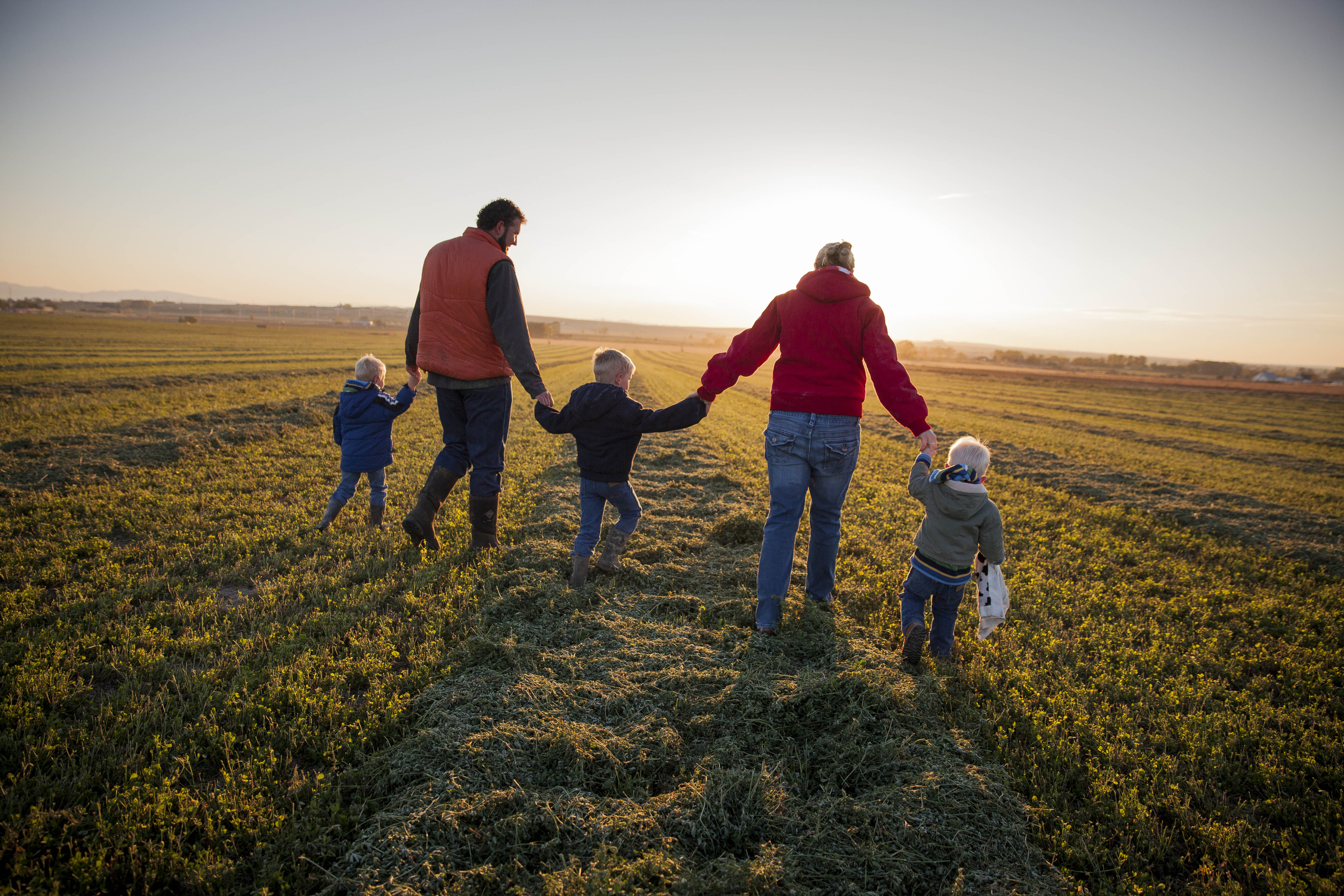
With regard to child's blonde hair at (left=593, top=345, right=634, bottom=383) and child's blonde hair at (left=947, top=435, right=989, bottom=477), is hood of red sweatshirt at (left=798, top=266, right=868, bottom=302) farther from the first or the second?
child's blonde hair at (left=593, top=345, right=634, bottom=383)

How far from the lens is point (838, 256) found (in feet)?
11.8

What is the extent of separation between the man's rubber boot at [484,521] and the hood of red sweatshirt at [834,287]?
125 inches

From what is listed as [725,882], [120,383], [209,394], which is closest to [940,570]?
[725,882]

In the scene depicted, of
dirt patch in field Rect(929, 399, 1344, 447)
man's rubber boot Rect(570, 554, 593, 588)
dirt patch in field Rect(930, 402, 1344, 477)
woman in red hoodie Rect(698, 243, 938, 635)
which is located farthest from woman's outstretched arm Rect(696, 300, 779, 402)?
dirt patch in field Rect(929, 399, 1344, 447)

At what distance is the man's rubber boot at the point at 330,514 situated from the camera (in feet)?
17.6

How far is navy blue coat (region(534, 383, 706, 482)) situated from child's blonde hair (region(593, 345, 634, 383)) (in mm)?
67

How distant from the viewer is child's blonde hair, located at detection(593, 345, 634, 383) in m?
4.25

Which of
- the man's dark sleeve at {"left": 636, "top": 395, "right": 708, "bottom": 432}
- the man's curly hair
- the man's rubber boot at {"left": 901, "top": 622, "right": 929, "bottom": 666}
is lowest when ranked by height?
the man's rubber boot at {"left": 901, "top": 622, "right": 929, "bottom": 666}

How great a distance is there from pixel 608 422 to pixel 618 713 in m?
2.15

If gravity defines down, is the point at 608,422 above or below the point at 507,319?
below

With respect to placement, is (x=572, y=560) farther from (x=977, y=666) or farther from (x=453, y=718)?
(x=977, y=666)

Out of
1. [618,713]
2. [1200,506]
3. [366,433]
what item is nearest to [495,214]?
[366,433]

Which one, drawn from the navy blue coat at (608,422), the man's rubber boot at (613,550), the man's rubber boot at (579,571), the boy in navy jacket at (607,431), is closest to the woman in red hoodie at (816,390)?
the navy blue coat at (608,422)

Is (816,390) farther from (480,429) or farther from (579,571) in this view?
(480,429)
